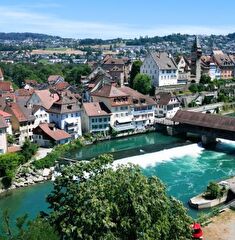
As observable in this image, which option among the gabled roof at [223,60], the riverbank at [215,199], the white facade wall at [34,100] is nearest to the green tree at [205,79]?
the gabled roof at [223,60]

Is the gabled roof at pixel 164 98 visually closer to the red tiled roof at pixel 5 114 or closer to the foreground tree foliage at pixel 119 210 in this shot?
the red tiled roof at pixel 5 114

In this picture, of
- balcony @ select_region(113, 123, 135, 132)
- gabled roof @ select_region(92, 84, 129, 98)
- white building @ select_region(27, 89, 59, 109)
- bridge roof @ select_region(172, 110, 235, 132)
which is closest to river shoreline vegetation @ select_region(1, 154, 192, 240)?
bridge roof @ select_region(172, 110, 235, 132)

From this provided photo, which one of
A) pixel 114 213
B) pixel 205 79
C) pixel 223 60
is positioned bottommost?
pixel 205 79

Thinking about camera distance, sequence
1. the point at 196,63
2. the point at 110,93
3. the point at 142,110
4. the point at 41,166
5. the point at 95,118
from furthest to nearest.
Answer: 1. the point at 196,63
2. the point at 142,110
3. the point at 110,93
4. the point at 95,118
5. the point at 41,166

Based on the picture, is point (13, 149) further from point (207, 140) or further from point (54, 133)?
point (207, 140)

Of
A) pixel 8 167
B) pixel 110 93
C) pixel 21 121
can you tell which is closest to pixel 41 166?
pixel 8 167

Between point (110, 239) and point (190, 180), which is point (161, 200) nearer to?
point (110, 239)
